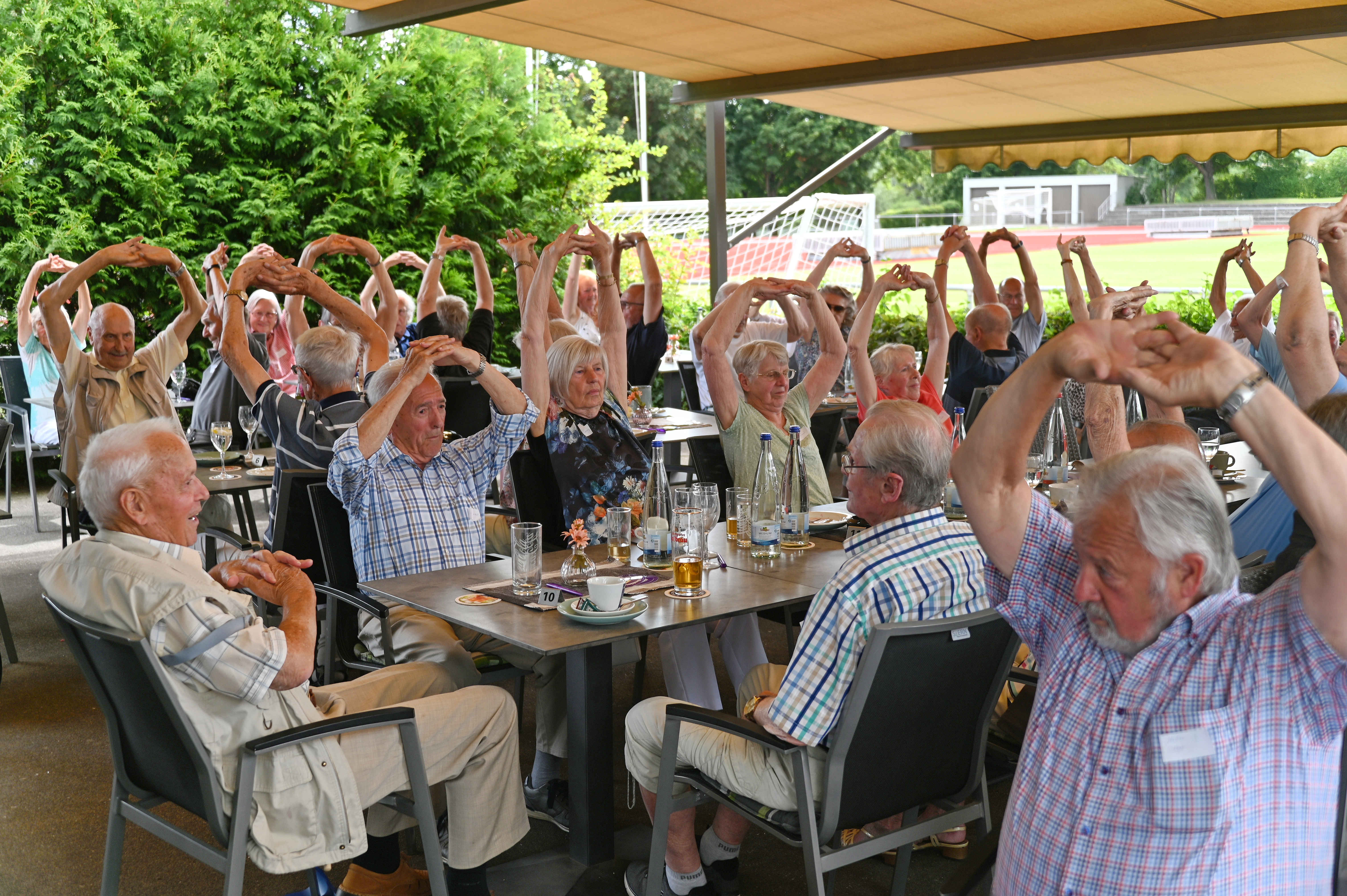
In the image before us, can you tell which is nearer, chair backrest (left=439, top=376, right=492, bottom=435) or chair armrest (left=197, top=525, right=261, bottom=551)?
chair armrest (left=197, top=525, right=261, bottom=551)

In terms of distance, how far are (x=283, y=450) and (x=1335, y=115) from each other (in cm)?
817

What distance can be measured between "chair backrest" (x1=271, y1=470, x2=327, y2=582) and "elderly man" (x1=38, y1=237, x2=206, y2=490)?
5.27ft

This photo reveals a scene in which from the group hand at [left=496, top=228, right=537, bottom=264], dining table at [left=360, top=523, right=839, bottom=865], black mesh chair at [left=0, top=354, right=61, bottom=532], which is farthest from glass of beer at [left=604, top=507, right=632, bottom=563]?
black mesh chair at [left=0, top=354, right=61, bottom=532]

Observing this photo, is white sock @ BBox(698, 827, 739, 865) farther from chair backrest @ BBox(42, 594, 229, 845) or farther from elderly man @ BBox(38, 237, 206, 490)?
elderly man @ BBox(38, 237, 206, 490)

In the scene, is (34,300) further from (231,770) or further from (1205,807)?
(1205,807)

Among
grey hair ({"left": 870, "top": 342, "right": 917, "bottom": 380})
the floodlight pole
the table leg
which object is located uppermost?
the floodlight pole

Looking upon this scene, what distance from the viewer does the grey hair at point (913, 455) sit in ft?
8.61

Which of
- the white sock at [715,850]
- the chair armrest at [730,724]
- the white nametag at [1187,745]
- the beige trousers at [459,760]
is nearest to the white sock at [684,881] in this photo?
the white sock at [715,850]

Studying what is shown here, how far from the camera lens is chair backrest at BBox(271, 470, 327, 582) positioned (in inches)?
164

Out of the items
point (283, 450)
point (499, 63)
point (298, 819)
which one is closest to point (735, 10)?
point (283, 450)

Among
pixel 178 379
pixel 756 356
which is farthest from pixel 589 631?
pixel 178 379

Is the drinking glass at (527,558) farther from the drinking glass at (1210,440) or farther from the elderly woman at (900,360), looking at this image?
the drinking glass at (1210,440)

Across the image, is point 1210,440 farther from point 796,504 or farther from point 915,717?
point 915,717

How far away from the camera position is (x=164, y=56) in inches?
406
